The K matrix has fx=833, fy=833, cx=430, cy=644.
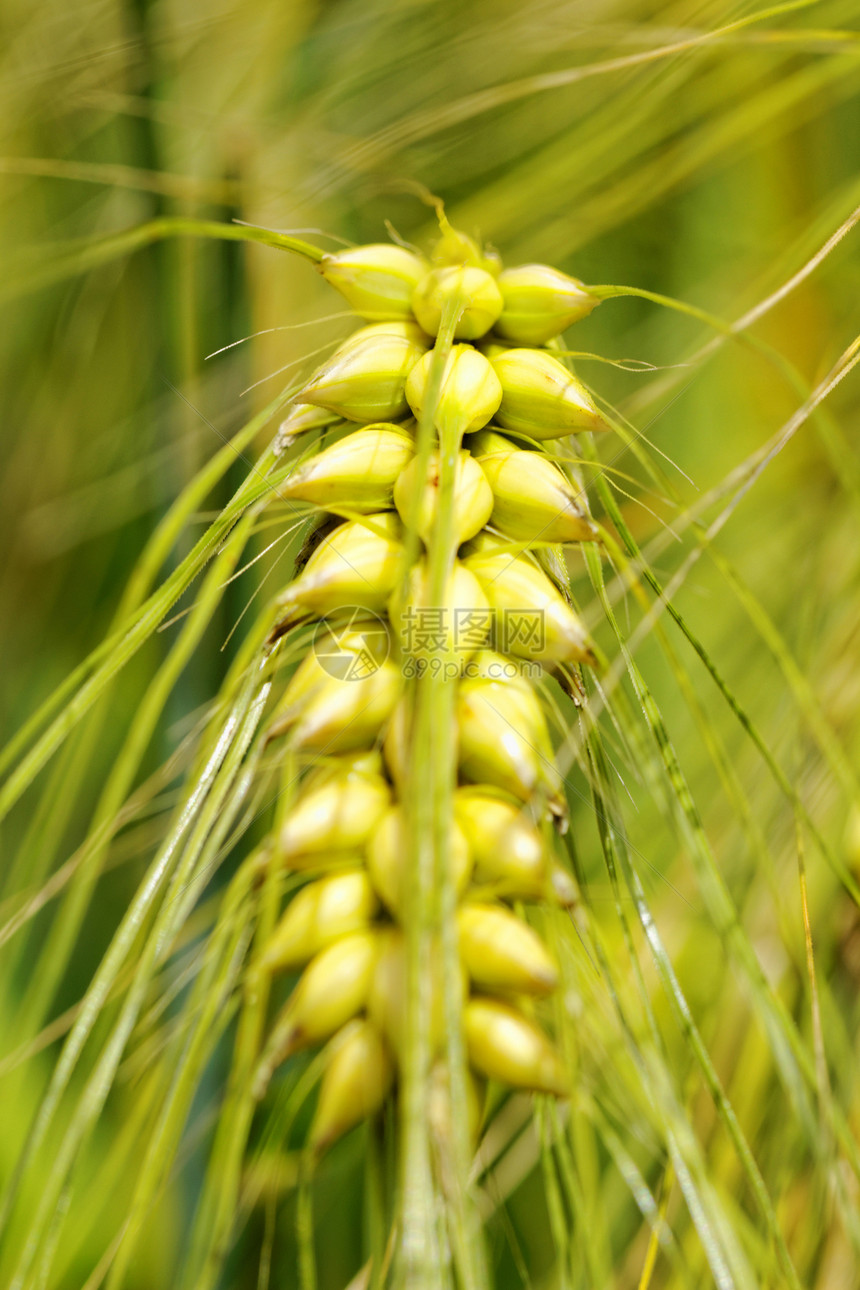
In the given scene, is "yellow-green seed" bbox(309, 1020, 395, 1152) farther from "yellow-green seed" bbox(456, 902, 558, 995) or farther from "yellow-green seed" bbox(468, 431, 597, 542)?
"yellow-green seed" bbox(468, 431, 597, 542)

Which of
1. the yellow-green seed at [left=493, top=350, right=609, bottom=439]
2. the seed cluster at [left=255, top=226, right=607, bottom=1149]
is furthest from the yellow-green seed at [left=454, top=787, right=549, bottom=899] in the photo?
the yellow-green seed at [left=493, top=350, right=609, bottom=439]

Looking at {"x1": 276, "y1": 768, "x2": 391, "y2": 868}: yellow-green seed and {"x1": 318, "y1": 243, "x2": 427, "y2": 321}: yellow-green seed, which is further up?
{"x1": 318, "y1": 243, "x2": 427, "y2": 321}: yellow-green seed

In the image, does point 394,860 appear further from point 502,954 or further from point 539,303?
point 539,303

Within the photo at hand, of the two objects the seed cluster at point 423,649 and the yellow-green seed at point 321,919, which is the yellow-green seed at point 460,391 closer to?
the seed cluster at point 423,649

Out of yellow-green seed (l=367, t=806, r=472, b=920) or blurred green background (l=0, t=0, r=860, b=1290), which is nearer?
yellow-green seed (l=367, t=806, r=472, b=920)

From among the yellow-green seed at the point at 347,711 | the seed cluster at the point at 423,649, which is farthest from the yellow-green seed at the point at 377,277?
the yellow-green seed at the point at 347,711
